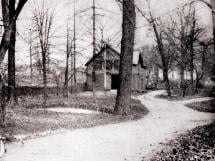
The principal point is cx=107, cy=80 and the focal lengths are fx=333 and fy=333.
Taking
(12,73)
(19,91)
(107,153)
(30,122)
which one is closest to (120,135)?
(107,153)

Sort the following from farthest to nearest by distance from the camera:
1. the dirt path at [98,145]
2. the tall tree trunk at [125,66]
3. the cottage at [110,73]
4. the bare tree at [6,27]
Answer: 1. the cottage at [110,73]
2. the tall tree trunk at [125,66]
3. the bare tree at [6,27]
4. the dirt path at [98,145]

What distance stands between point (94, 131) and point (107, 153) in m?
3.39

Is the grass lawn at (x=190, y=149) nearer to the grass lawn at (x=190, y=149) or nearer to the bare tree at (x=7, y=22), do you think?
the grass lawn at (x=190, y=149)

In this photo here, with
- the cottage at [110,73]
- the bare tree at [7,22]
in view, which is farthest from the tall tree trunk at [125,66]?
the cottage at [110,73]

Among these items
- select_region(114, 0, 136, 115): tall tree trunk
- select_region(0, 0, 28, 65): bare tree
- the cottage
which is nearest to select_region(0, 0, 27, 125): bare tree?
select_region(0, 0, 28, 65): bare tree

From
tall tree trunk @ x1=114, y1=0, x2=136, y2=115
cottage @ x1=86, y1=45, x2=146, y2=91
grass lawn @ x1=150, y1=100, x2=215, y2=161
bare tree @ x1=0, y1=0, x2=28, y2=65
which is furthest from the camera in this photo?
cottage @ x1=86, y1=45, x2=146, y2=91

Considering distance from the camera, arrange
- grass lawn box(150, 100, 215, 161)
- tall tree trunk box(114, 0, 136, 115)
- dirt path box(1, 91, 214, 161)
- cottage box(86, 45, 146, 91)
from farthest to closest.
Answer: cottage box(86, 45, 146, 91), tall tree trunk box(114, 0, 136, 115), dirt path box(1, 91, 214, 161), grass lawn box(150, 100, 215, 161)

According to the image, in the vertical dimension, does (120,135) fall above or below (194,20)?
below

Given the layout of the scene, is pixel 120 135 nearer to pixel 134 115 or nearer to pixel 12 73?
pixel 134 115

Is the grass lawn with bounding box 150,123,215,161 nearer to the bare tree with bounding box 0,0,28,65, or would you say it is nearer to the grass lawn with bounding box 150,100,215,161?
the grass lawn with bounding box 150,100,215,161

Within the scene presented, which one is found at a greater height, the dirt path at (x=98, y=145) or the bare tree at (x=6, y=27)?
the bare tree at (x=6, y=27)

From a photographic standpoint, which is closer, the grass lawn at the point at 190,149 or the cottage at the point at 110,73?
the grass lawn at the point at 190,149

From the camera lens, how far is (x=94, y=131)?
40.1 ft

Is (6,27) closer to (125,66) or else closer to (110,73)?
(125,66)
